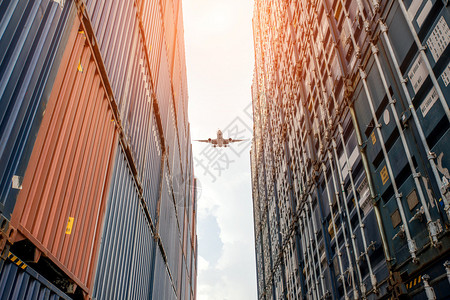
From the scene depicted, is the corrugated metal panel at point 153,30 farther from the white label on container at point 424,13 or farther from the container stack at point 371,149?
the white label on container at point 424,13

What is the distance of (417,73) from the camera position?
12.9 feet

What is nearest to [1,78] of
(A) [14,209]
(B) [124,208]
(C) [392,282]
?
(A) [14,209]

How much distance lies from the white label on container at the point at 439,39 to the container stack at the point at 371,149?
0.01 metres

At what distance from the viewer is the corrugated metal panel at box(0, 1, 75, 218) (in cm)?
254

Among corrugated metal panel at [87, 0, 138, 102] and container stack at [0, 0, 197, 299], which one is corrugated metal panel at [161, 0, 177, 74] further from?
corrugated metal panel at [87, 0, 138, 102]

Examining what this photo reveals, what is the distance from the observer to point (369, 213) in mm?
5117

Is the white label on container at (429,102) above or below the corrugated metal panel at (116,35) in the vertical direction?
below

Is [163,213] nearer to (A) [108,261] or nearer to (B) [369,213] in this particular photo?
(A) [108,261]

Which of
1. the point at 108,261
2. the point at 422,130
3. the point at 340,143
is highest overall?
the point at 340,143

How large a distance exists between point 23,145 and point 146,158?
17.3ft

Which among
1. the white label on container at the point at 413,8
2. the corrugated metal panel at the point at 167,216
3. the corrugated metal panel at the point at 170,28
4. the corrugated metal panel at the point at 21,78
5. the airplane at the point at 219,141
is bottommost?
the corrugated metal panel at the point at 21,78

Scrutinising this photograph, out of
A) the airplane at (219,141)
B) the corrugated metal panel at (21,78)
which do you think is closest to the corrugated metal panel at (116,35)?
the corrugated metal panel at (21,78)

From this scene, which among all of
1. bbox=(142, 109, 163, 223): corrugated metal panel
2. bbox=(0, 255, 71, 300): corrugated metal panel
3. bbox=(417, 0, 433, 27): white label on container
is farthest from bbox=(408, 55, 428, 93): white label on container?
bbox=(142, 109, 163, 223): corrugated metal panel

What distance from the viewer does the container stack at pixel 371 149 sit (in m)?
3.62
